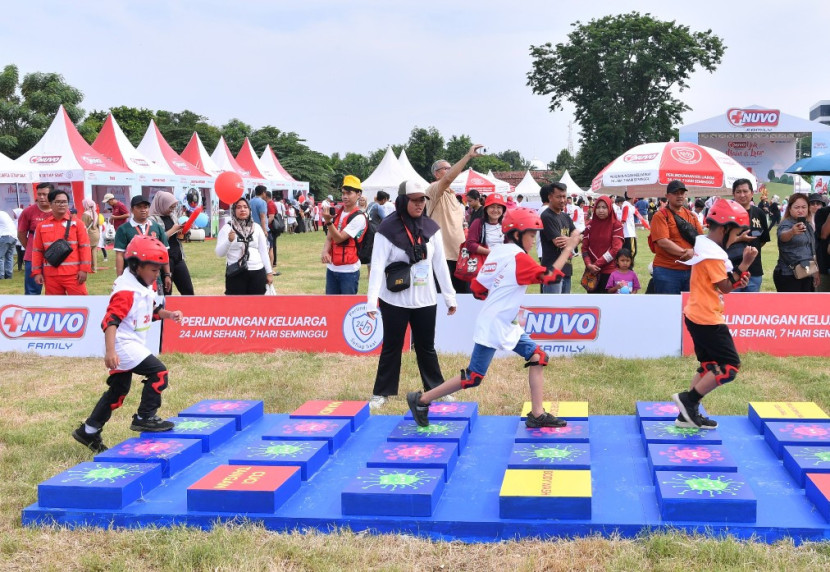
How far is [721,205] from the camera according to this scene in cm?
577

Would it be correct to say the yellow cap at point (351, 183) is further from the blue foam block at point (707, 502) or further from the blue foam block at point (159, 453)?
the blue foam block at point (707, 502)

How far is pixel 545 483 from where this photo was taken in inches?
175

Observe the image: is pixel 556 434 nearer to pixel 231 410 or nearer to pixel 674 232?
pixel 231 410

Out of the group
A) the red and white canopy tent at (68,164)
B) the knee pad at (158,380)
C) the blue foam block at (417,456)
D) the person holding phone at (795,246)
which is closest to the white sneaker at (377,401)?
the blue foam block at (417,456)

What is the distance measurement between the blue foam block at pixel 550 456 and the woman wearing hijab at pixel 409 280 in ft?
5.13

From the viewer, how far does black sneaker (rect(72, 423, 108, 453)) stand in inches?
225

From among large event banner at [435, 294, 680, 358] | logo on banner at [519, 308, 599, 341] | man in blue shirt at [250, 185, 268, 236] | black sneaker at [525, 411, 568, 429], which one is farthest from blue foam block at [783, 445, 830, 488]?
man in blue shirt at [250, 185, 268, 236]

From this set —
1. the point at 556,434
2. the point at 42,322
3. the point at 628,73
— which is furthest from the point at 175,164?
the point at 628,73

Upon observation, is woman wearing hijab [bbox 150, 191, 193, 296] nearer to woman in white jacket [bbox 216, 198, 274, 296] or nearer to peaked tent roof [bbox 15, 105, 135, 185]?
woman in white jacket [bbox 216, 198, 274, 296]

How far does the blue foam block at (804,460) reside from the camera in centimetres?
471

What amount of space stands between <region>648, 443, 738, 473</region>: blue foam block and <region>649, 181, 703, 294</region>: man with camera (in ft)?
9.76

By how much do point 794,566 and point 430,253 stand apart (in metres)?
3.82

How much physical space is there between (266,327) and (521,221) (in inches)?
190

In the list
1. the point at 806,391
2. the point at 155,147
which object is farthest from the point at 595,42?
the point at 806,391
